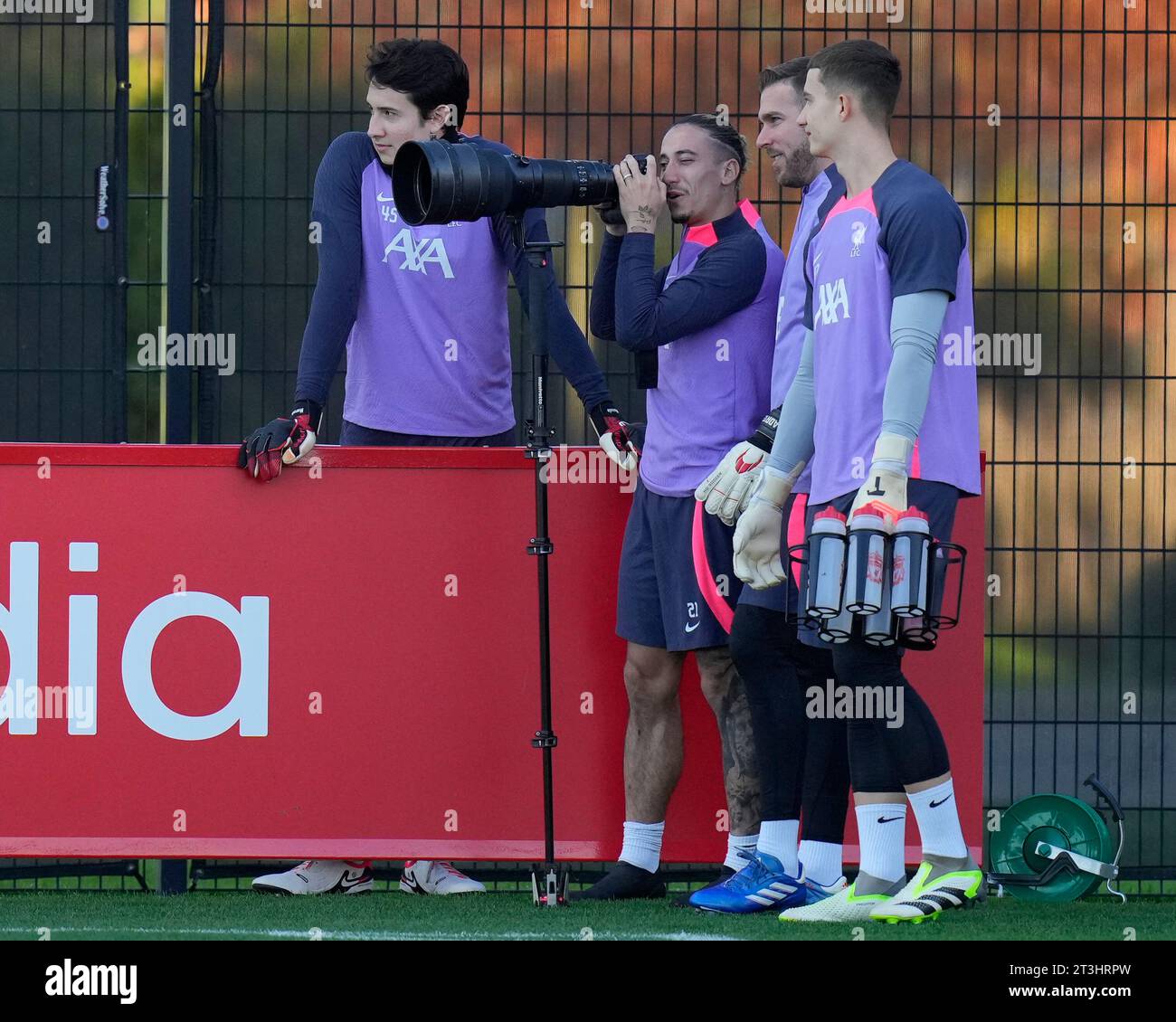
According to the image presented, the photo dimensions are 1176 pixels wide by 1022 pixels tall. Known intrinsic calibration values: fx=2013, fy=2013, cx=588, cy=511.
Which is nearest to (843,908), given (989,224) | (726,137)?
(726,137)

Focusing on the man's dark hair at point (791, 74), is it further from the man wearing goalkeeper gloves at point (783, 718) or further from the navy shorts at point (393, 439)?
the navy shorts at point (393, 439)

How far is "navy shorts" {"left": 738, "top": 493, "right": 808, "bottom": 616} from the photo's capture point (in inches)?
183

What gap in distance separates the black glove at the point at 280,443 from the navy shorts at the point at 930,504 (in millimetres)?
1460

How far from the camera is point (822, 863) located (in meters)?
4.75

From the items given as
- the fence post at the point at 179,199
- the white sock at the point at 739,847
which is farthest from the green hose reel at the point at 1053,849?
the fence post at the point at 179,199

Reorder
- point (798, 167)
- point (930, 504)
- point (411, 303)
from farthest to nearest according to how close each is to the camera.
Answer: point (411, 303) < point (798, 167) < point (930, 504)

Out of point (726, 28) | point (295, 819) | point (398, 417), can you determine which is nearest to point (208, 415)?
point (398, 417)

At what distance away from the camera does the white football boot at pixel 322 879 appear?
530 centimetres

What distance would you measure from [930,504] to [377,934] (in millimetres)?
1527

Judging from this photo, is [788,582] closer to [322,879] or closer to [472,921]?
[472,921]

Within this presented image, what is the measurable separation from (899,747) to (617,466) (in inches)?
50.7

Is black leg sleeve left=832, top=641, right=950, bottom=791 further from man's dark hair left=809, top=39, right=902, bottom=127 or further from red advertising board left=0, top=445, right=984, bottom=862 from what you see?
man's dark hair left=809, top=39, right=902, bottom=127

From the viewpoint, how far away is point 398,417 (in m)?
5.41

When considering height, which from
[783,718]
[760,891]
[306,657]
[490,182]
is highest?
[490,182]
